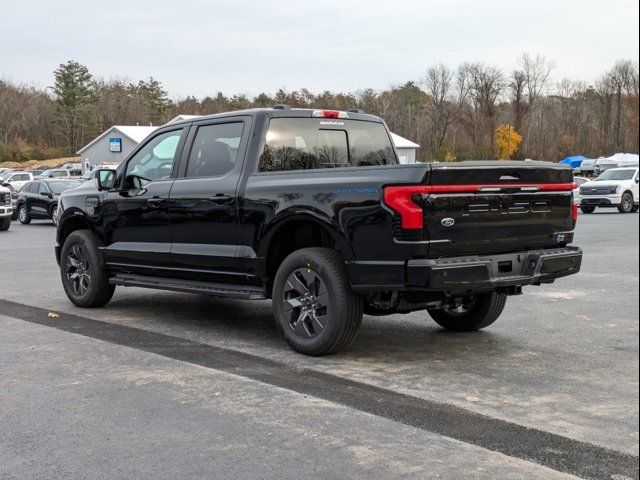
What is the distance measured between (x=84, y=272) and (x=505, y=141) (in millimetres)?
68748

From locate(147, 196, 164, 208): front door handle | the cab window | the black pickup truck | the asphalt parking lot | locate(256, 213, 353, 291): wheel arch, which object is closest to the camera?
the asphalt parking lot

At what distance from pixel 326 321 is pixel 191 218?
1907mm

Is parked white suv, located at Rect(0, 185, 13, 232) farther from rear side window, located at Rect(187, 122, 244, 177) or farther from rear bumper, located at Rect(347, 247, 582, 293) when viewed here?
rear bumper, located at Rect(347, 247, 582, 293)

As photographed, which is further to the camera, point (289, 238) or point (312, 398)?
point (289, 238)

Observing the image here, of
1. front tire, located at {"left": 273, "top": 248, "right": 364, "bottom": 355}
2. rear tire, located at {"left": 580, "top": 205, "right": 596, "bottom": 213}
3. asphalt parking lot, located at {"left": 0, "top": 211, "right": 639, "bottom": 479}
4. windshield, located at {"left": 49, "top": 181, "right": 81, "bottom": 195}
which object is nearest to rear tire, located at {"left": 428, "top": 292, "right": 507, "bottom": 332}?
asphalt parking lot, located at {"left": 0, "top": 211, "right": 639, "bottom": 479}

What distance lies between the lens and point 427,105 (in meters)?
89.6

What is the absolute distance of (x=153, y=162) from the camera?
7.94m

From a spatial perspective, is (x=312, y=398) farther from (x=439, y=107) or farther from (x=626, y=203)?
(x=439, y=107)

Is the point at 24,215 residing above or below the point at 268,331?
above

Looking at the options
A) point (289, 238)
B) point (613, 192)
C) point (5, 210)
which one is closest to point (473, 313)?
point (289, 238)

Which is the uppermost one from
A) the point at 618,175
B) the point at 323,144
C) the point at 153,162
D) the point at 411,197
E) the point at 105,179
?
the point at 323,144

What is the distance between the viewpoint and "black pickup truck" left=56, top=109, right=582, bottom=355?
18.3 ft

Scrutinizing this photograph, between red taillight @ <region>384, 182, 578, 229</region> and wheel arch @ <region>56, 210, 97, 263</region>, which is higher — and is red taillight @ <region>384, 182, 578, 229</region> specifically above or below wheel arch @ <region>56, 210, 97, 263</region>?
above

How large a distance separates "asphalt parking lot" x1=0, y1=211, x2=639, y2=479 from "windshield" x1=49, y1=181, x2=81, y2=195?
2018 centimetres
